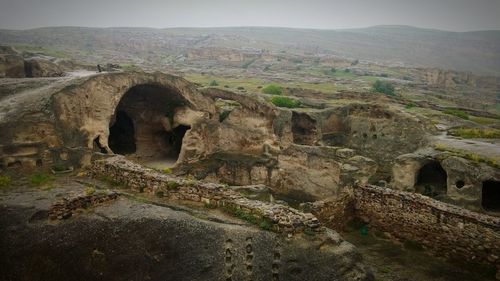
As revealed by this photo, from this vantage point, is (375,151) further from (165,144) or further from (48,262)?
(48,262)

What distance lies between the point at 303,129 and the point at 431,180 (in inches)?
328

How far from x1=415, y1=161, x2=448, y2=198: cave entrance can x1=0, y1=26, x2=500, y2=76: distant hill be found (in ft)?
263

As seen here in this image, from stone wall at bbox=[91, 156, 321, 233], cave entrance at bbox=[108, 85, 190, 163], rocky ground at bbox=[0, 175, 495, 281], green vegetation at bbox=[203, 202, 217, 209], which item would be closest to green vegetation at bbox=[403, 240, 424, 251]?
rocky ground at bbox=[0, 175, 495, 281]

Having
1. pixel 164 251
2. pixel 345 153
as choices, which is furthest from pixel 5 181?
pixel 345 153

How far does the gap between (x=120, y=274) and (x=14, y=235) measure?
3.15m

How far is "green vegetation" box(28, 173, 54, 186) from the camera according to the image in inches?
531

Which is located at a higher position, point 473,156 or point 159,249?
point 473,156

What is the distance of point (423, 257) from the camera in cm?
1165

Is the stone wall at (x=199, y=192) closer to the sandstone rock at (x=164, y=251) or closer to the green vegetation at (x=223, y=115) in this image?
the sandstone rock at (x=164, y=251)

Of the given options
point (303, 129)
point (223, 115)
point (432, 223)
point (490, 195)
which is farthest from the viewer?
point (303, 129)

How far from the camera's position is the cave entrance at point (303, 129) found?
23.7m

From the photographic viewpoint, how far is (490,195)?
53.9 ft

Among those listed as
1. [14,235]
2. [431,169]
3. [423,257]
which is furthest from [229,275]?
[431,169]

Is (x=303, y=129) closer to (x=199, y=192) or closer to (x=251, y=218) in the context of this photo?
(x=199, y=192)
